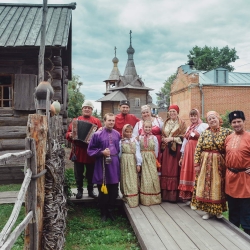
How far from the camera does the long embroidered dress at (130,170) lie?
4766mm

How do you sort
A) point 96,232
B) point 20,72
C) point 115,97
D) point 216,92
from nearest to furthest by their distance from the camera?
point 96,232 < point 20,72 < point 216,92 < point 115,97

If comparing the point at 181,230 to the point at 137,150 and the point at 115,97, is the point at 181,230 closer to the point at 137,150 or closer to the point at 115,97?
the point at 137,150

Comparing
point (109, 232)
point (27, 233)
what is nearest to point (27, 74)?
point (109, 232)

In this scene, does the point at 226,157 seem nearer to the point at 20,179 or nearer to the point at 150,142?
the point at 150,142

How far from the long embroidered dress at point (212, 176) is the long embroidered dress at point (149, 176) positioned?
0.86m

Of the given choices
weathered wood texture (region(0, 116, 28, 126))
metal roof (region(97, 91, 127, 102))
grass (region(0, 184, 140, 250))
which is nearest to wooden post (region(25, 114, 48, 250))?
grass (region(0, 184, 140, 250))

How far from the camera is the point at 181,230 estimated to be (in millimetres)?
3787

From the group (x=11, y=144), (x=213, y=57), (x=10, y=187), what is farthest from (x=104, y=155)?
(x=213, y=57)

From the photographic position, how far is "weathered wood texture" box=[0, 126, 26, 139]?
7363 mm

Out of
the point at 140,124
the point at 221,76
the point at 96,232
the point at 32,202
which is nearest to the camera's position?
the point at 32,202

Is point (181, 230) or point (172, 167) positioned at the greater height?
point (172, 167)

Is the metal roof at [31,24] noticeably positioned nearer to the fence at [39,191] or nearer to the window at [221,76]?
the fence at [39,191]

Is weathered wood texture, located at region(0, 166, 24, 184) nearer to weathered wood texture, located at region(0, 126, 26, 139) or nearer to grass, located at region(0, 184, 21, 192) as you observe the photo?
grass, located at region(0, 184, 21, 192)

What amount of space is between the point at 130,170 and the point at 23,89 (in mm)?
3907
